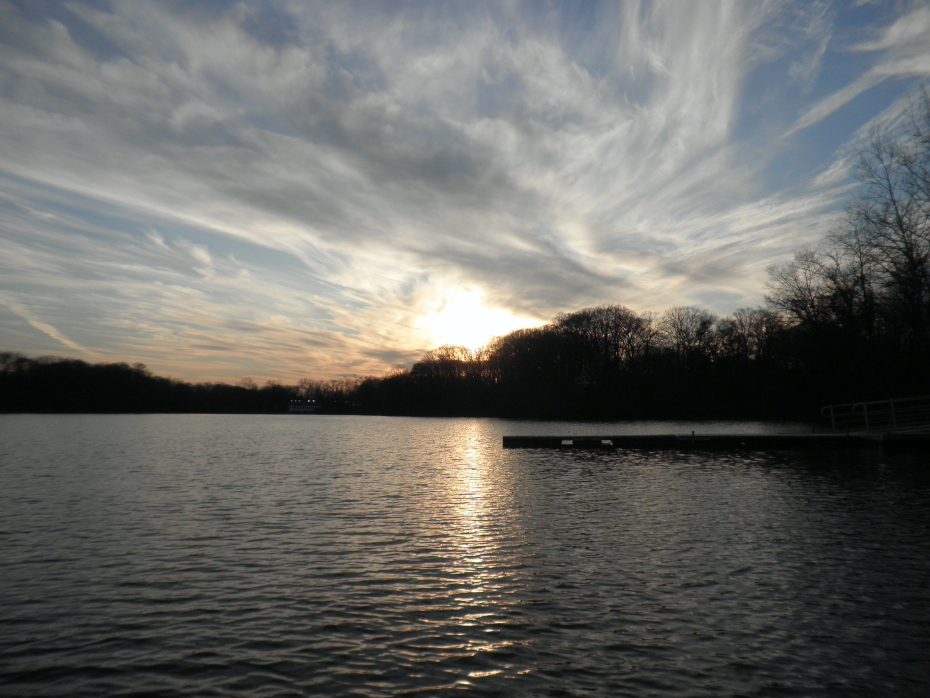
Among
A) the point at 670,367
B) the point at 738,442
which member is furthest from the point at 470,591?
the point at 670,367

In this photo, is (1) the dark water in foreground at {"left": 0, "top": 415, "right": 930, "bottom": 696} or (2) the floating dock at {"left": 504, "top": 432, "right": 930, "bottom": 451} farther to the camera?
(2) the floating dock at {"left": 504, "top": 432, "right": 930, "bottom": 451}

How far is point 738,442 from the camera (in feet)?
107

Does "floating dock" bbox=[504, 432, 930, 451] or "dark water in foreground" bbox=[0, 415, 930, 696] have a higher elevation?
"floating dock" bbox=[504, 432, 930, 451]

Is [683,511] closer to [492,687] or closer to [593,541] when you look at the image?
[593,541]

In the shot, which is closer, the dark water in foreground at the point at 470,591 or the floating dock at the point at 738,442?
the dark water in foreground at the point at 470,591

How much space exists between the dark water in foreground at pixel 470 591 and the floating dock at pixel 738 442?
1116cm

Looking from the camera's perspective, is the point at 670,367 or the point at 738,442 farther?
the point at 670,367

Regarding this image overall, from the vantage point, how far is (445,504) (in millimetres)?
16344

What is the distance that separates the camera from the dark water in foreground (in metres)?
5.81

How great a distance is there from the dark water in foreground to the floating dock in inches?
440

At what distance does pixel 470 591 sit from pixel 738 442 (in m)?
28.9

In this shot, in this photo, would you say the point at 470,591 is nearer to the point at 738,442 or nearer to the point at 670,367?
the point at 738,442

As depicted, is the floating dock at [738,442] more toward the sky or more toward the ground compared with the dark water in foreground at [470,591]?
more toward the sky

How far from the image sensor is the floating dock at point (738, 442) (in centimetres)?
2641
